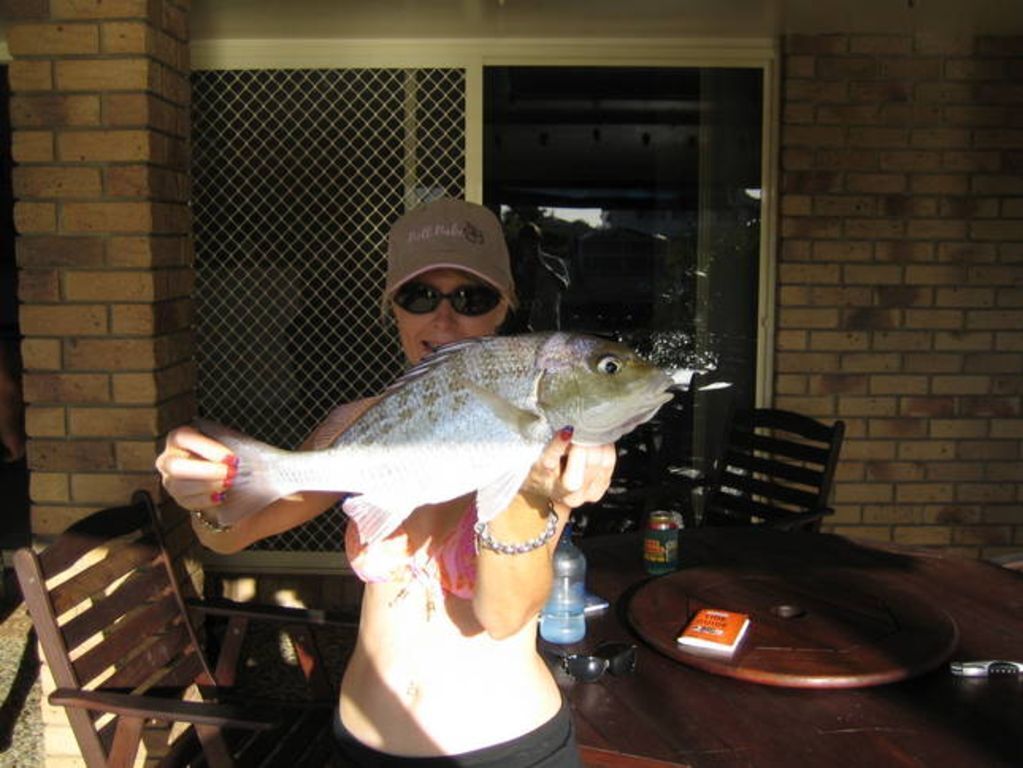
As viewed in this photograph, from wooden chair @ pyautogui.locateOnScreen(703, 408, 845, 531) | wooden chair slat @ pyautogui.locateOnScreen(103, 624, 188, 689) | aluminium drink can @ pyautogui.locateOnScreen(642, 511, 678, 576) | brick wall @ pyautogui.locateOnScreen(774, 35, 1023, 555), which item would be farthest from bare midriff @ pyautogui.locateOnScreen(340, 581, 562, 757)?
brick wall @ pyautogui.locateOnScreen(774, 35, 1023, 555)

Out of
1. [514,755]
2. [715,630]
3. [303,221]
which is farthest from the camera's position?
[303,221]

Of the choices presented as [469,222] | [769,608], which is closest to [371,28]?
[469,222]

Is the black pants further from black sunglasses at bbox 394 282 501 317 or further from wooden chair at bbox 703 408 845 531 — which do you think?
wooden chair at bbox 703 408 845 531

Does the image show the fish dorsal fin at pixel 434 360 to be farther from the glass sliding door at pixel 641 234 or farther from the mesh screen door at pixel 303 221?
the glass sliding door at pixel 641 234

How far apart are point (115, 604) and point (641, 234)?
119 inches

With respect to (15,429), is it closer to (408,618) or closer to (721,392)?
(408,618)

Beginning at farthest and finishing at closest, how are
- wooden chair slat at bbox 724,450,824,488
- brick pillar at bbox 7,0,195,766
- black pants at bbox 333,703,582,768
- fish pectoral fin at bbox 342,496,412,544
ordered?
wooden chair slat at bbox 724,450,824,488, brick pillar at bbox 7,0,195,766, black pants at bbox 333,703,582,768, fish pectoral fin at bbox 342,496,412,544

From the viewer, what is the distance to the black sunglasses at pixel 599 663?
215cm

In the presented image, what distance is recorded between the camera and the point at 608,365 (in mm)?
1481

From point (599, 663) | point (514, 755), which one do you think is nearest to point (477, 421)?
point (514, 755)

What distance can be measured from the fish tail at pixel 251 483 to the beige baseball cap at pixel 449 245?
1.35 ft

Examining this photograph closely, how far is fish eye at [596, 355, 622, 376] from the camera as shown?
1.48 m

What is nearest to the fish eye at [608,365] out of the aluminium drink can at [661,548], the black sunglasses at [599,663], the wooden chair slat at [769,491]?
the black sunglasses at [599,663]

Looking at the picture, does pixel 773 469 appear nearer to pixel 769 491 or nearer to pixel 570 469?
pixel 769 491
